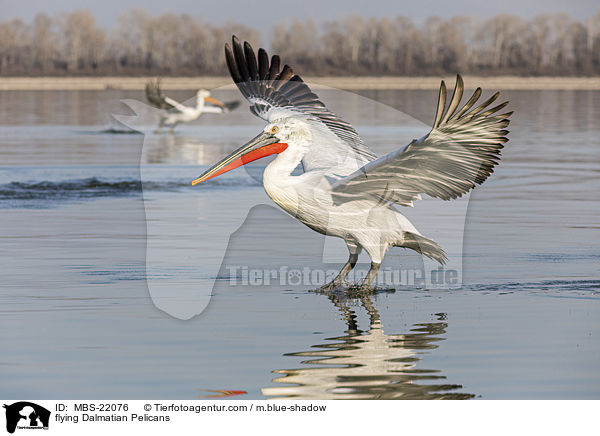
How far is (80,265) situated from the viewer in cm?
988

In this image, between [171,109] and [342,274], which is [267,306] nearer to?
[342,274]

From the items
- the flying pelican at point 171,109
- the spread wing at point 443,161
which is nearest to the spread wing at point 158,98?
the flying pelican at point 171,109

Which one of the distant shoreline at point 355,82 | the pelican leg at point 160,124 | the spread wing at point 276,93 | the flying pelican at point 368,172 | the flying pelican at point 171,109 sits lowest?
the distant shoreline at point 355,82

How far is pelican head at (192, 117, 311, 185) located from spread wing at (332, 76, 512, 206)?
0.59 m

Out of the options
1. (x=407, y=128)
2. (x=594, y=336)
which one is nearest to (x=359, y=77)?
(x=407, y=128)

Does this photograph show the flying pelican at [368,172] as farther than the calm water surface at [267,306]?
Yes

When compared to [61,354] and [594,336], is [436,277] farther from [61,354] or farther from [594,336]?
[61,354]

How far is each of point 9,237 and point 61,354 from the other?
16.3 ft

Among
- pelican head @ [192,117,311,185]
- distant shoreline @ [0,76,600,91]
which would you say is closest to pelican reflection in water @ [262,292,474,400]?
pelican head @ [192,117,311,185]

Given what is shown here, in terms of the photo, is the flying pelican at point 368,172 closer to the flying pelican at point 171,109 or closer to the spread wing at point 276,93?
the spread wing at point 276,93

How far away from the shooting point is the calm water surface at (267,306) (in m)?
6.32
